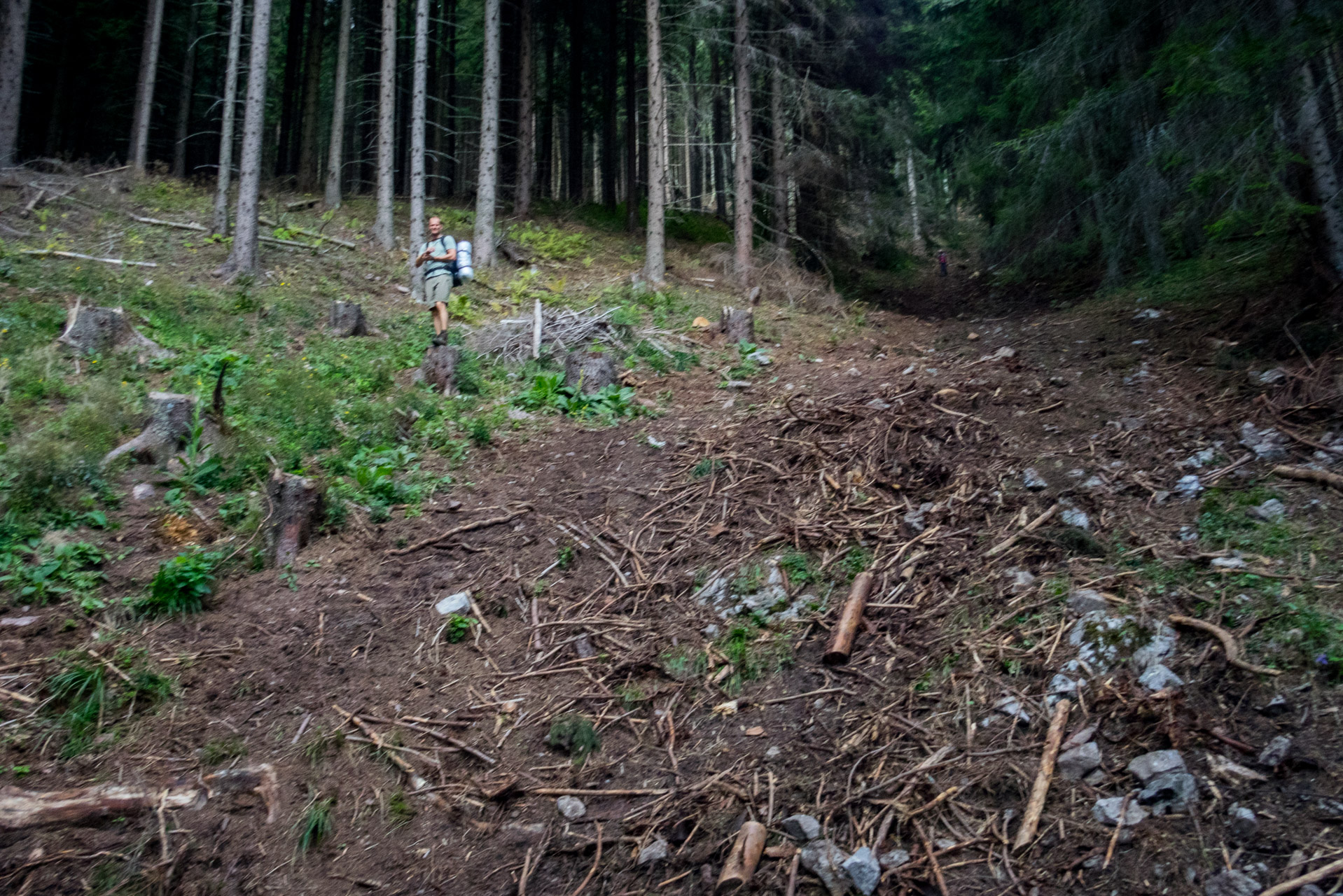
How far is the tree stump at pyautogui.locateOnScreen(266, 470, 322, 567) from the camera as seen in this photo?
6.12 metres

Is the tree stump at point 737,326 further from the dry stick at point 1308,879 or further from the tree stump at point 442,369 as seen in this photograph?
the dry stick at point 1308,879

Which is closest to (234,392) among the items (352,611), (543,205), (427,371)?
(427,371)

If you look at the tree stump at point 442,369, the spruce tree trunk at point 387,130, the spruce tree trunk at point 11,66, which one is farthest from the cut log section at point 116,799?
the spruce tree trunk at point 11,66

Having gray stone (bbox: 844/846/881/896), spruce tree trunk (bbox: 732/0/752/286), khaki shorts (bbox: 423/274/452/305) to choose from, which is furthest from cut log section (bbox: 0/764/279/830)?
spruce tree trunk (bbox: 732/0/752/286)

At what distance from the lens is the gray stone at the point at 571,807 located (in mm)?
4266

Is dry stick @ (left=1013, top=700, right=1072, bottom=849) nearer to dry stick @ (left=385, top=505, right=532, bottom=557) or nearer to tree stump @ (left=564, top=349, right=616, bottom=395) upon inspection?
dry stick @ (left=385, top=505, right=532, bottom=557)

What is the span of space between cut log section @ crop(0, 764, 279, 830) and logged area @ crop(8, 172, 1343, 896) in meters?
0.02

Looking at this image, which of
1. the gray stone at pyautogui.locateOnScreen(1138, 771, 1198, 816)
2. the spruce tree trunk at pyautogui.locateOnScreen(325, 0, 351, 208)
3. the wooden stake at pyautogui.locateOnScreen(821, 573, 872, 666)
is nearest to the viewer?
the gray stone at pyautogui.locateOnScreen(1138, 771, 1198, 816)

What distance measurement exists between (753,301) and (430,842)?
12.6 m

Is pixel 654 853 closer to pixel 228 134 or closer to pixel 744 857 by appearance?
pixel 744 857

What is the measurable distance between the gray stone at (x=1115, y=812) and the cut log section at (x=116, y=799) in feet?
14.3

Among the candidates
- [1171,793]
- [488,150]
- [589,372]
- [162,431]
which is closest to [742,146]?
[488,150]

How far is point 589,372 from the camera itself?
9.91m

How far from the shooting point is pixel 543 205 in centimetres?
2319
